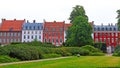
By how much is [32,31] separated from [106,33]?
28036mm

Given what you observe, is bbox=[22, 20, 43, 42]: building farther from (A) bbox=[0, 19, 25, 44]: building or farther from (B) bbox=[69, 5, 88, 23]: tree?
(B) bbox=[69, 5, 88, 23]: tree

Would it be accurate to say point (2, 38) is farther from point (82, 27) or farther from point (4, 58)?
point (4, 58)

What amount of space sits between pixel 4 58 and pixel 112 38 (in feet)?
361

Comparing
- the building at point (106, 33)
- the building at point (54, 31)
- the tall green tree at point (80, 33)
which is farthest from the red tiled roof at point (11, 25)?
the tall green tree at point (80, 33)

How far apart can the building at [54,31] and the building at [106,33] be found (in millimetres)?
12826

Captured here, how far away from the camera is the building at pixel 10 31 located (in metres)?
141

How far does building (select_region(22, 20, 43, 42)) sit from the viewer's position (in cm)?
14138

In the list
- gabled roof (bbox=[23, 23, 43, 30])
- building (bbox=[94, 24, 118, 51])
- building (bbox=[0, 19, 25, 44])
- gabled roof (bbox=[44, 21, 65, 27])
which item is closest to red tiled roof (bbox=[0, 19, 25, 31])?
building (bbox=[0, 19, 25, 44])

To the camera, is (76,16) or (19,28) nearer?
(76,16)

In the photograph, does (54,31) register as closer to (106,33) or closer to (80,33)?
(106,33)

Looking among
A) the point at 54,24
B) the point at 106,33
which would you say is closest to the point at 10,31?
the point at 54,24

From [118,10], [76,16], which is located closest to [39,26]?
[76,16]

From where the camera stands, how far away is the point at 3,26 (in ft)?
465

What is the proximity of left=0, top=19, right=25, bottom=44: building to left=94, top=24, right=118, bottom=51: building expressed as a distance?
1124 inches
